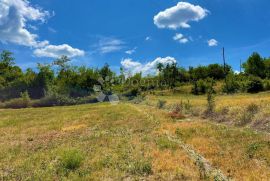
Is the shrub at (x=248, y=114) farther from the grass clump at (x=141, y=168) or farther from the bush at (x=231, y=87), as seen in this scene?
the bush at (x=231, y=87)

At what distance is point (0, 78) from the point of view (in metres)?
93.7

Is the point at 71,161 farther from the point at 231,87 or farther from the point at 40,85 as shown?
the point at 40,85

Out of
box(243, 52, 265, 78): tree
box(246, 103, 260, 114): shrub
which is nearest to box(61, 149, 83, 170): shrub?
box(246, 103, 260, 114): shrub

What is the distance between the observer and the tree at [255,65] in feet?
337

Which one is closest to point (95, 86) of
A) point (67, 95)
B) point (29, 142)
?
point (67, 95)

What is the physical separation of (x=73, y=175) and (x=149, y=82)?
106 m

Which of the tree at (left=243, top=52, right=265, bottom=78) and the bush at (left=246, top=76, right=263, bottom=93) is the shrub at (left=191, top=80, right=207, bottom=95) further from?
the tree at (left=243, top=52, right=265, bottom=78)

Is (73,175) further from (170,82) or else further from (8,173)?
(170,82)

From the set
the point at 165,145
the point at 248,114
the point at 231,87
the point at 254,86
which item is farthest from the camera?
the point at 231,87

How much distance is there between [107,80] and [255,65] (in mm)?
50563

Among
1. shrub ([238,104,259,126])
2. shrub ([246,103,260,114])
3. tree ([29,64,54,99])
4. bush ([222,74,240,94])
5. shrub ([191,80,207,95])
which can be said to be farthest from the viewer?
shrub ([191,80,207,95])

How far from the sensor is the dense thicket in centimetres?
8162

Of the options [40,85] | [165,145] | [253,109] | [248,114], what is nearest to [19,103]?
[40,85]

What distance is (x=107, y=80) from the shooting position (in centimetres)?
10881
